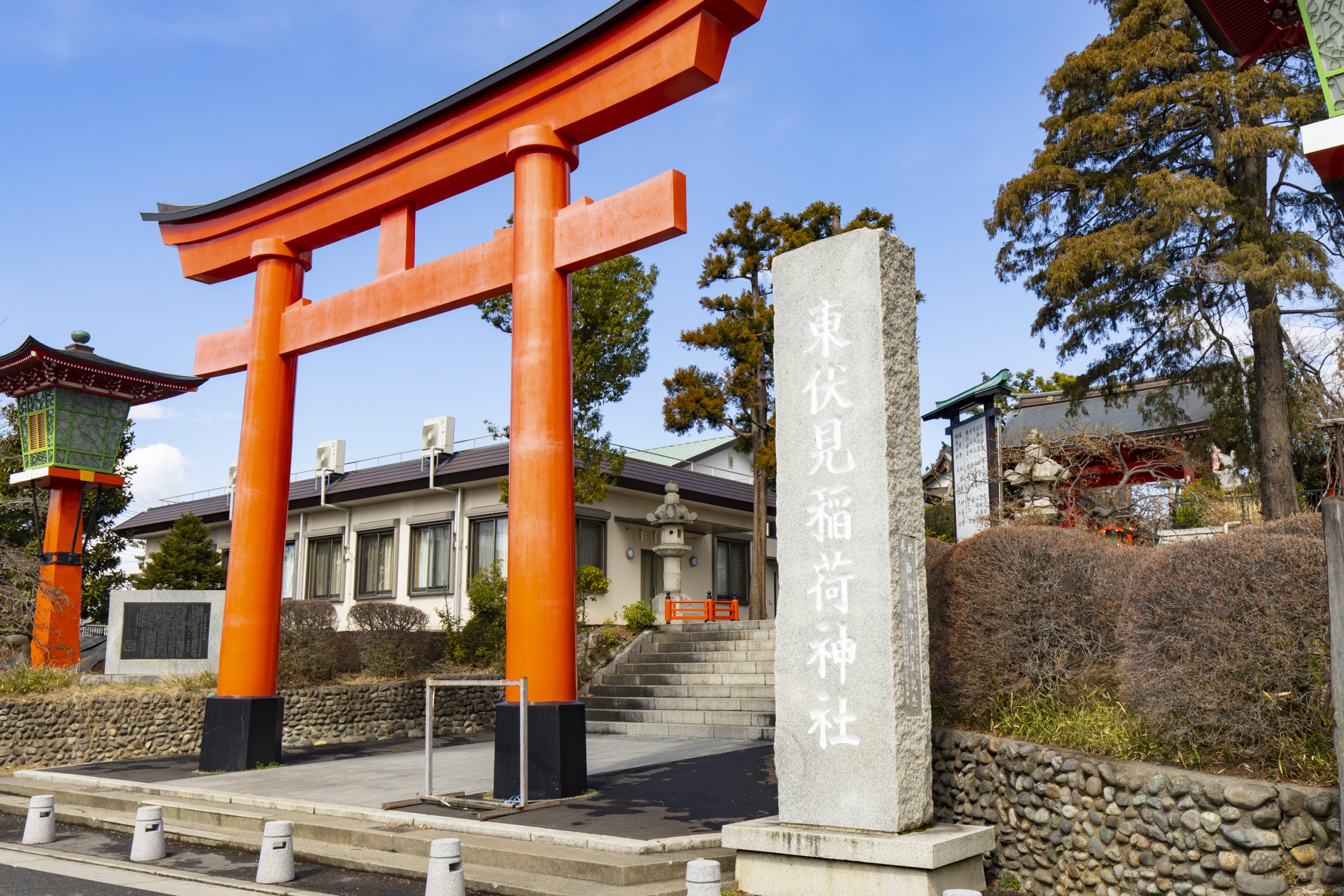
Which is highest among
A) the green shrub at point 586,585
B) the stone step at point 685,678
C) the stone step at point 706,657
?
the green shrub at point 586,585

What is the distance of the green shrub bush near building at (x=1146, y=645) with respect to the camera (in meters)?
5.06

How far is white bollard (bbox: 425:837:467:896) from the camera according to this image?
18.6 ft

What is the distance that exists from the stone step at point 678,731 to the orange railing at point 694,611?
159 inches

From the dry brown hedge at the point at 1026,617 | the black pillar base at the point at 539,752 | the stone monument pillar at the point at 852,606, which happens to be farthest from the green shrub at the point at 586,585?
the stone monument pillar at the point at 852,606

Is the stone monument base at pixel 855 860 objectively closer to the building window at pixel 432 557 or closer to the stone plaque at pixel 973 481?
the stone plaque at pixel 973 481

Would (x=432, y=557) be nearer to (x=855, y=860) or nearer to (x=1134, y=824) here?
(x=855, y=860)

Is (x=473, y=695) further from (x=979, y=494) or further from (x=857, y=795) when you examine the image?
(x=857, y=795)

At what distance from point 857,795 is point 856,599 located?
48.0 inches

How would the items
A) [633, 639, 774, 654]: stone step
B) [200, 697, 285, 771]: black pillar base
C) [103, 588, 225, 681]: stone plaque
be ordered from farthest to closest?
[633, 639, 774, 654]: stone step → [103, 588, 225, 681]: stone plaque → [200, 697, 285, 771]: black pillar base

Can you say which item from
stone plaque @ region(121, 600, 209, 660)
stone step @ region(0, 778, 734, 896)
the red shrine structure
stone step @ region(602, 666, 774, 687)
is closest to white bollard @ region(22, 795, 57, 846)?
stone step @ region(0, 778, 734, 896)

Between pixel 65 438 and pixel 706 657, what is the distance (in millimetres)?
13517

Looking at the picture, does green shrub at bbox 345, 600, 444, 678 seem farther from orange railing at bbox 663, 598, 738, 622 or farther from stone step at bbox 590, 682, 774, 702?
orange railing at bbox 663, 598, 738, 622

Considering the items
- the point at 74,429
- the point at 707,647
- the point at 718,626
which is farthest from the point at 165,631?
the point at 718,626

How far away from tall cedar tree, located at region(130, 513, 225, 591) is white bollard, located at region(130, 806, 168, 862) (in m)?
17.4
